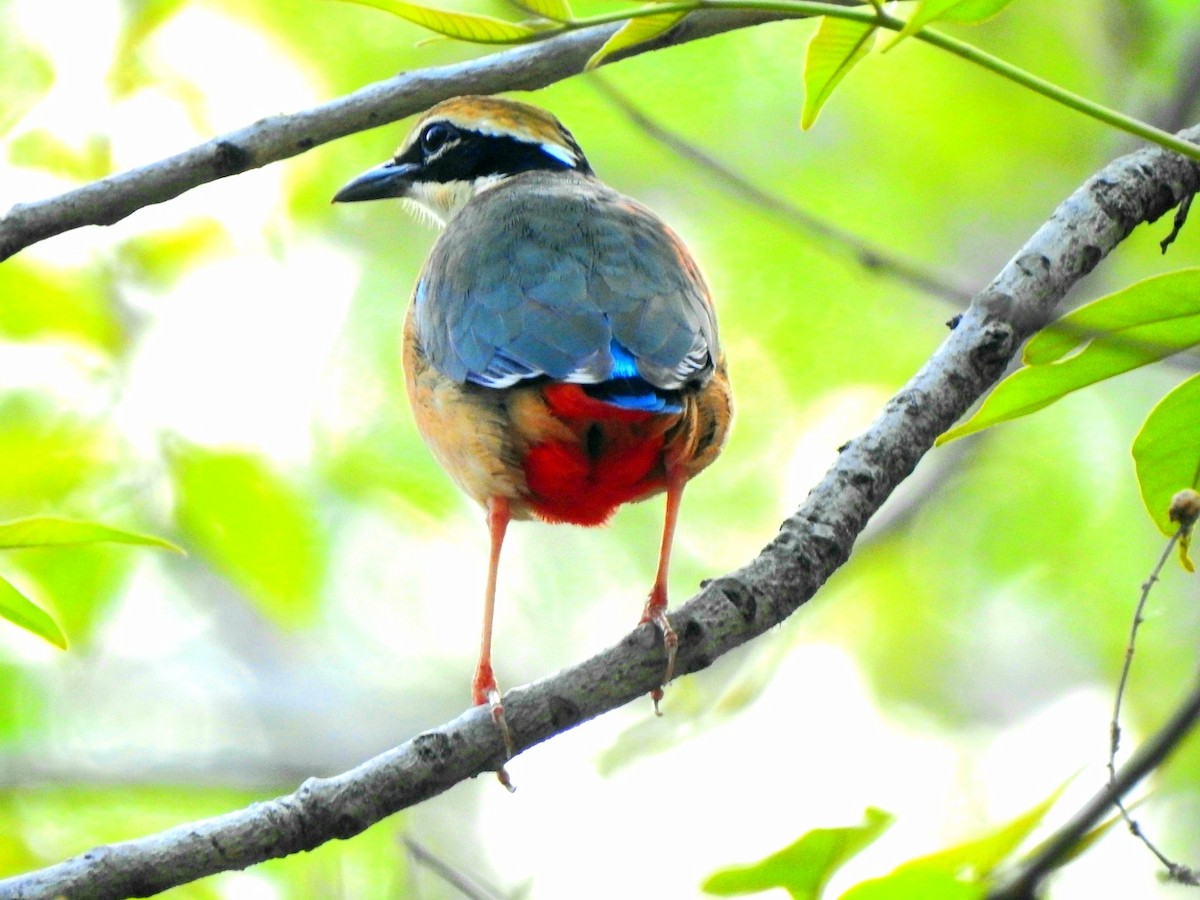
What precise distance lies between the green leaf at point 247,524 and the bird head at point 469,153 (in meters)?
1.48

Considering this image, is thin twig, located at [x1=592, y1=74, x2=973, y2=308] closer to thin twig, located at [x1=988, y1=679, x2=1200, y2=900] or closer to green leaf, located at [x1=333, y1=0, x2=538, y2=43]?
green leaf, located at [x1=333, y1=0, x2=538, y2=43]

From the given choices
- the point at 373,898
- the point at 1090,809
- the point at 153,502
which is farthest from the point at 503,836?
the point at 1090,809

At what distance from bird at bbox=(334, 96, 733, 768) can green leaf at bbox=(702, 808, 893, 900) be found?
4.17ft

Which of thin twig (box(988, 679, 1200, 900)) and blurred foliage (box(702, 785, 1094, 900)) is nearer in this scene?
thin twig (box(988, 679, 1200, 900))

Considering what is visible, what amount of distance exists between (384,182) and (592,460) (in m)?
2.48

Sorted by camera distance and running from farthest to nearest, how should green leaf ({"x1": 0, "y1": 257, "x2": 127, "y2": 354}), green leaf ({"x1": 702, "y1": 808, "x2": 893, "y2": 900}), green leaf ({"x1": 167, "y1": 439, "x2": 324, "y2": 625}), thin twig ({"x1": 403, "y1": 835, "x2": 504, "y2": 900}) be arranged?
green leaf ({"x1": 167, "y1": 439, "x2": 324, "y2": 625}) < green leaf ({"x1": 0, "y1": 257, "x2": 127, "y2": 354}) < thin twig ({"x1": 403, "y1": 835, "x2": 504, "y2": 900}) < green leaf ({"x1": 702, "y1": 808, "x2": 893, "y2": 900})

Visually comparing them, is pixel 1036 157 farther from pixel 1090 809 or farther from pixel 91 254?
pixel 1090 809

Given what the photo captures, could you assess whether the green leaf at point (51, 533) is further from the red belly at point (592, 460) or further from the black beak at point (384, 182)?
the black beak at point (384, 182)

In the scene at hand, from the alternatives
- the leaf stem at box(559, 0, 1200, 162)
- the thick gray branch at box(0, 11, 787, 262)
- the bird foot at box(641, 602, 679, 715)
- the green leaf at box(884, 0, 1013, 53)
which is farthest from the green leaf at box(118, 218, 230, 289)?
the green leaf at box(884, 0, 1013, 53)

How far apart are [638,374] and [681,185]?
4896 millimetres

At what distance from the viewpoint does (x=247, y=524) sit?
6.62m

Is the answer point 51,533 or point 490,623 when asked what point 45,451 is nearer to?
point 490,623

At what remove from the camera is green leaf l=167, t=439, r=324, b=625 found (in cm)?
650

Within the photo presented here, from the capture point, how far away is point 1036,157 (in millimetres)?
7938
